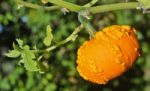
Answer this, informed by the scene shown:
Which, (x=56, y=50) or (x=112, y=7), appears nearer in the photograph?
(x=112, y=7)

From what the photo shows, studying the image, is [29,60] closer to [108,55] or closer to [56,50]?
[108,55]

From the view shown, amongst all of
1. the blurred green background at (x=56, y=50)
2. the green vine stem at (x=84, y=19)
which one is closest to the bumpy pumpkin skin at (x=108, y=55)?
the green vine stem at (x=84, y=19)

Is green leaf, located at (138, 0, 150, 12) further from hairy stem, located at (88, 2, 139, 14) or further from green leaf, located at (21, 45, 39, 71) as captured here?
green leaf, located at (21, 45, 39, 71)

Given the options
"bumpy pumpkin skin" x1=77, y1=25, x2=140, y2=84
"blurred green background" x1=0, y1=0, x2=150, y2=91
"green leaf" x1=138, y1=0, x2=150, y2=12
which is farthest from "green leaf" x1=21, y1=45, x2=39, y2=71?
"blurred green background" x1=0, y1=0, x2=150, y2=91

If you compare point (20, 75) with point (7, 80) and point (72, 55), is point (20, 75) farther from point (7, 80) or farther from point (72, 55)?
point (72, 55)

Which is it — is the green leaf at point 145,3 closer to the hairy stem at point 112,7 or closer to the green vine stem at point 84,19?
the hairy stem at point 112,7

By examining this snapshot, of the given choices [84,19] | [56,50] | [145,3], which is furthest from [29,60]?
[56,50]

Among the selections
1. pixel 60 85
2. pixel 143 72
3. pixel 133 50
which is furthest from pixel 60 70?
pixel 133 50
